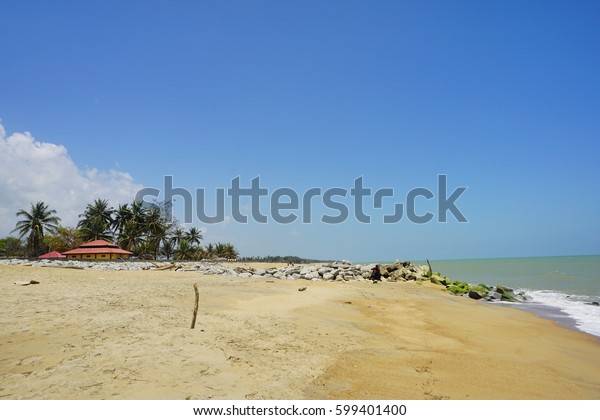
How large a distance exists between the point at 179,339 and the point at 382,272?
84.5 ft

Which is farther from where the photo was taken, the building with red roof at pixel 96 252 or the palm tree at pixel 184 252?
the palm tree at pixel 184 252

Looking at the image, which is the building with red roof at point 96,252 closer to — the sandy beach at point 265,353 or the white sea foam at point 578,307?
the sandy beach at point 265,353

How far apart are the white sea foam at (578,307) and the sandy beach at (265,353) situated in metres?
1.83

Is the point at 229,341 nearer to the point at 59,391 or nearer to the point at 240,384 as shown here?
the point at 240,384

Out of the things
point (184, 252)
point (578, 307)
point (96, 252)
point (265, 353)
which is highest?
point (96, 252)

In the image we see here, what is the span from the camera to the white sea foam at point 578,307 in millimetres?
13965

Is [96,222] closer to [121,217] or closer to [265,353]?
[121,217]

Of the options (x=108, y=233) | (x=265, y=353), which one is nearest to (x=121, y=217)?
(x=108, y=233)

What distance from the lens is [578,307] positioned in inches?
736

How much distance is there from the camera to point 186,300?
44.3 ft

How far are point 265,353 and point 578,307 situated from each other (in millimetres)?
19589

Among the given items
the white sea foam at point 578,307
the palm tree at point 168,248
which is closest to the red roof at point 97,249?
the palm tree at point 168,248

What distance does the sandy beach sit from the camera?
214 inches

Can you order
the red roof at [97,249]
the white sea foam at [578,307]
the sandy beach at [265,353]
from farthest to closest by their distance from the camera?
the red roof at [97,249] → the white sea foam at [578,307] → the sandy beach at [265,353]
